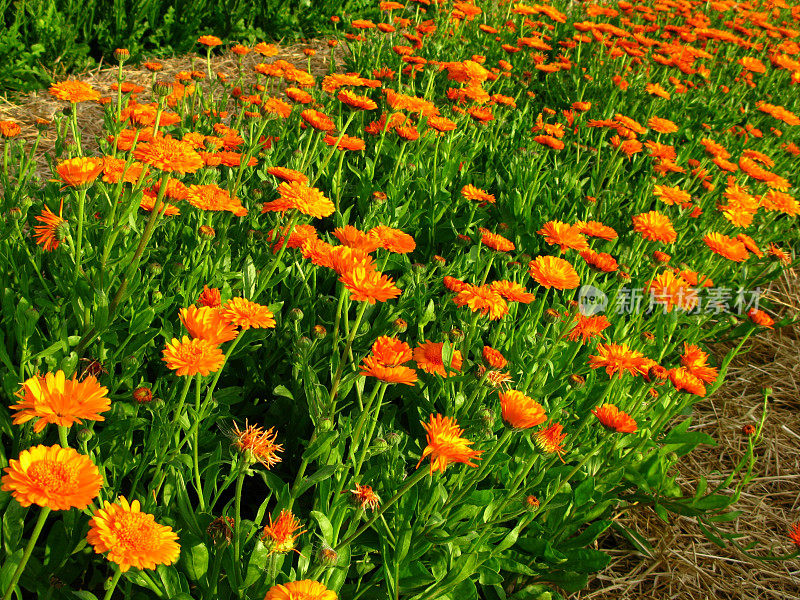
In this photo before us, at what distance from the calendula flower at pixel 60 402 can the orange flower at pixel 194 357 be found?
139mm

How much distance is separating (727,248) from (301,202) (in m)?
1.86

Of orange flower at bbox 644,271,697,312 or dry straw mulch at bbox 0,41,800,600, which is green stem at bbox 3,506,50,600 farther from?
orange flower at bbox 644,271,697,312

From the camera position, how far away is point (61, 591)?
4.59 feet

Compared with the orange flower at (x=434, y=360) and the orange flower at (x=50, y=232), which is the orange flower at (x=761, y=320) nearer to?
the orange flower at (x=434, y=360)

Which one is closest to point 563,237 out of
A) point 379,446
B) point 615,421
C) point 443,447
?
point 615,421

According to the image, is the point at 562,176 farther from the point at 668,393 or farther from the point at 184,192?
the point at 184,192

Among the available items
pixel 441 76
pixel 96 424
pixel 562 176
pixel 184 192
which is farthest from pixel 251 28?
pixel 96 424

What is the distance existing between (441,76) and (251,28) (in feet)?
6.09

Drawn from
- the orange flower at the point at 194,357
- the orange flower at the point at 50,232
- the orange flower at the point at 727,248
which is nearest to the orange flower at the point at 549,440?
the orange flower at the point at 194,357

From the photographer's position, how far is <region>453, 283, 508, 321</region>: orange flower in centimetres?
189

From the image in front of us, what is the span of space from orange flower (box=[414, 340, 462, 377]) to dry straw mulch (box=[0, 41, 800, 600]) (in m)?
0.84

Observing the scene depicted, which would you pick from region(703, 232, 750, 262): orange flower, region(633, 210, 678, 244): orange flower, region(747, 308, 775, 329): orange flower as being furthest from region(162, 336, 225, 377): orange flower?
region(703, 232, 750, 262): orange flower

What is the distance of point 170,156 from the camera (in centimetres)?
165

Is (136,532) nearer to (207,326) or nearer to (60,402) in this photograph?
(60,402)
